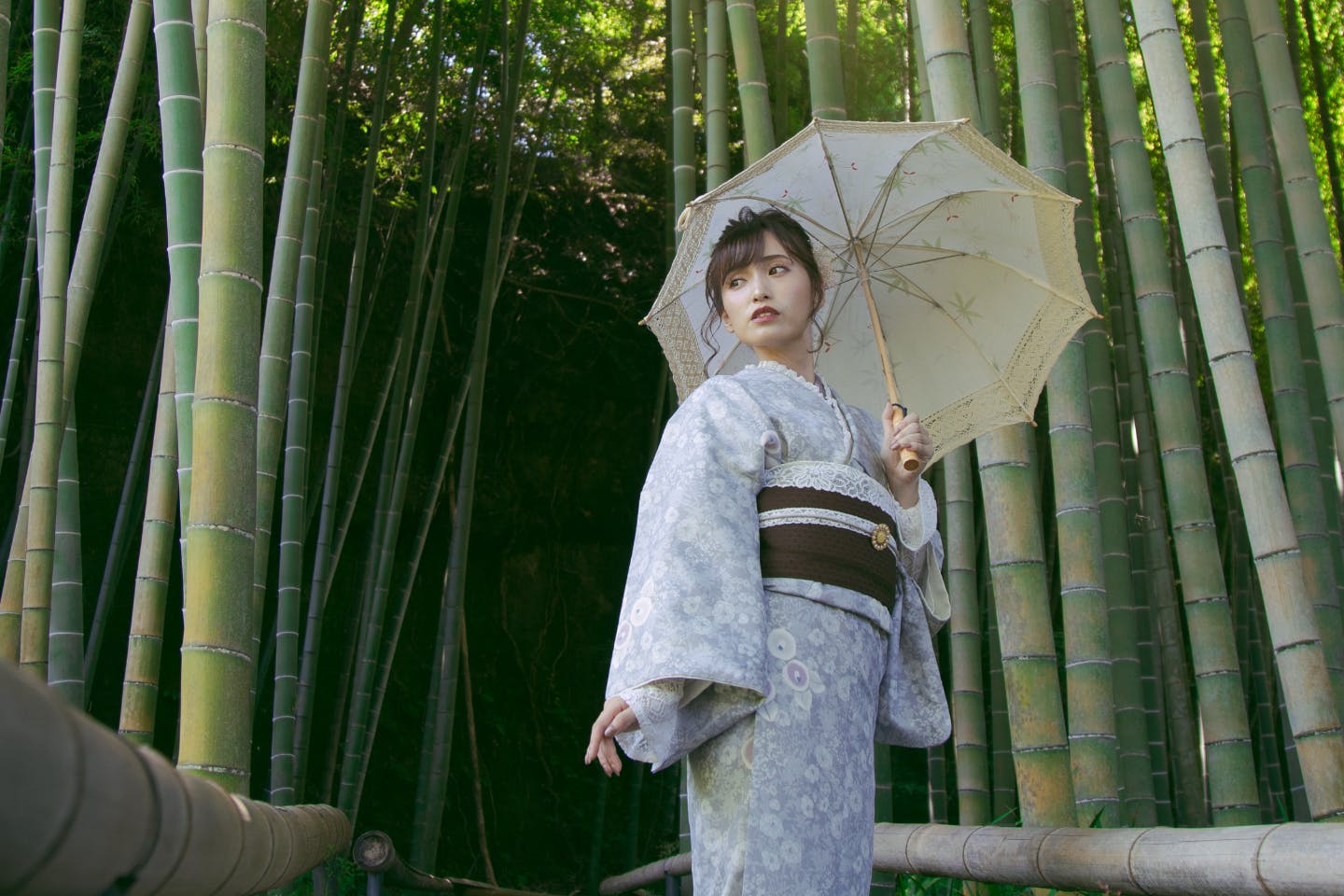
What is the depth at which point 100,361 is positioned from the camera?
6.04 meters

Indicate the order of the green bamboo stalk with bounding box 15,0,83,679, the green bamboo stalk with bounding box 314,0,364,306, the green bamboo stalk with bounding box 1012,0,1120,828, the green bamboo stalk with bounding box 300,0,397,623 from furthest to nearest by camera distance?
the green bamboo stalk with bounding box 314,0,364,306 < the green bamboo stalk with bounding box 300,0,397,623 < the green bamboo stalk with bounding box 15,0,83,679 < the green bamboo stalk with bounding box 1012,0,1120,828

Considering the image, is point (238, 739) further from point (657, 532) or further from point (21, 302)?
point (21, 302)

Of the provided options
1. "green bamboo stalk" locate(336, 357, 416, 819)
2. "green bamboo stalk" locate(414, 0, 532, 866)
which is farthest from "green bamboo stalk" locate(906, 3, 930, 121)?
"green bamboo stalk" locate(336, 357, 416, 819)

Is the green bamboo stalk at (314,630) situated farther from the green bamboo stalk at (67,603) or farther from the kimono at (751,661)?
the kimono at (751,661)

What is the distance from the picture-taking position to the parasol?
6.31 feet

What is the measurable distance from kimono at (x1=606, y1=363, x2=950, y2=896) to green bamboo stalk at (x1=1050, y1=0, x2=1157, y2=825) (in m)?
1.69

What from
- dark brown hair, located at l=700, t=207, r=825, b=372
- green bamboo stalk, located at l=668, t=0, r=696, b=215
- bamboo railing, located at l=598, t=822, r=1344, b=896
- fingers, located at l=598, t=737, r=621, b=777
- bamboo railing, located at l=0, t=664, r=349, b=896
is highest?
green bamboo stalk, located at l=668, t=0, r=696, b=215

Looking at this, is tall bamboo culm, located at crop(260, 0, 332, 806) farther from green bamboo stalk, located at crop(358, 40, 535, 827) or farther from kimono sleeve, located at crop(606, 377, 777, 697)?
green bamboo stalk, located at crop(358, 40, 535, 827)

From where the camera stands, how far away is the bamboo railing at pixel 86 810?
0.48 metres

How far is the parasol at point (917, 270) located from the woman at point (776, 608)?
210 mm

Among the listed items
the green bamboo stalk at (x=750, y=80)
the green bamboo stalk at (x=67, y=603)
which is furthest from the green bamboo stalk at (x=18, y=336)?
the green bamboo stalk at (x=750, y=80)

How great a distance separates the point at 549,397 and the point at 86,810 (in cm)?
706

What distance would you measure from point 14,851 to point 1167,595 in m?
4.24

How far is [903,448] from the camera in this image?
5.45 feet
